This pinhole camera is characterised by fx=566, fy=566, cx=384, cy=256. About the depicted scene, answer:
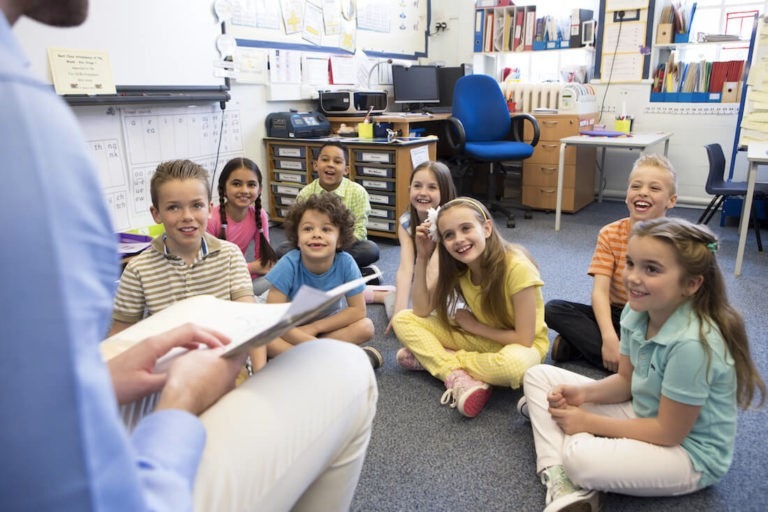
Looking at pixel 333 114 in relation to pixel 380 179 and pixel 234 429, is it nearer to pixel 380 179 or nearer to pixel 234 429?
pixel 380 179

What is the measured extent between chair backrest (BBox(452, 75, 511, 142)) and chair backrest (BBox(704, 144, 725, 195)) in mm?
1432

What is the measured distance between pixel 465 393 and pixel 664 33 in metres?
4.03

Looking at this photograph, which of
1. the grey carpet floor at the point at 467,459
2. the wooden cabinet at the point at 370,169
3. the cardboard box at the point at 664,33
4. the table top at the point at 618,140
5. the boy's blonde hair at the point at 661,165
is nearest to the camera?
the grey carpet floor at the point at 467,459

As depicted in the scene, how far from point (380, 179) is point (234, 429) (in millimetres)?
2968

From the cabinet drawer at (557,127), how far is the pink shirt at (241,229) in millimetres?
2721

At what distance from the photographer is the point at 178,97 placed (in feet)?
9.82

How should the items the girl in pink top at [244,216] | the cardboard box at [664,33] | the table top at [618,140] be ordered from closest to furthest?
the girl in pink top at [244,216], the table top at [618,140], the cardboard box at [664,33]

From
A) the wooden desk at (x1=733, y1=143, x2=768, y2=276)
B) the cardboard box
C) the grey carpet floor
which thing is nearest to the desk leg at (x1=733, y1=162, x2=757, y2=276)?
the wooden desk at (x1=733, y1=143, x2=768, y2=276)

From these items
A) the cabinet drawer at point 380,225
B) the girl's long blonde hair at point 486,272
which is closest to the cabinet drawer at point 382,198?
the cabinet drawer at point 380,225

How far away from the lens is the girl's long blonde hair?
174cm

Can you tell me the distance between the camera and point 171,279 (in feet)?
5.12

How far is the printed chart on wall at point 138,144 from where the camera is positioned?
274 cm

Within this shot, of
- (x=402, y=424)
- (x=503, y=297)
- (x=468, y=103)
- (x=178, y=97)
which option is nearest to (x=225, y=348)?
(x=402, y=424)

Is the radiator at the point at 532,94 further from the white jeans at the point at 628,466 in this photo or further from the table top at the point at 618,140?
the white jeans at the point at 628,466
